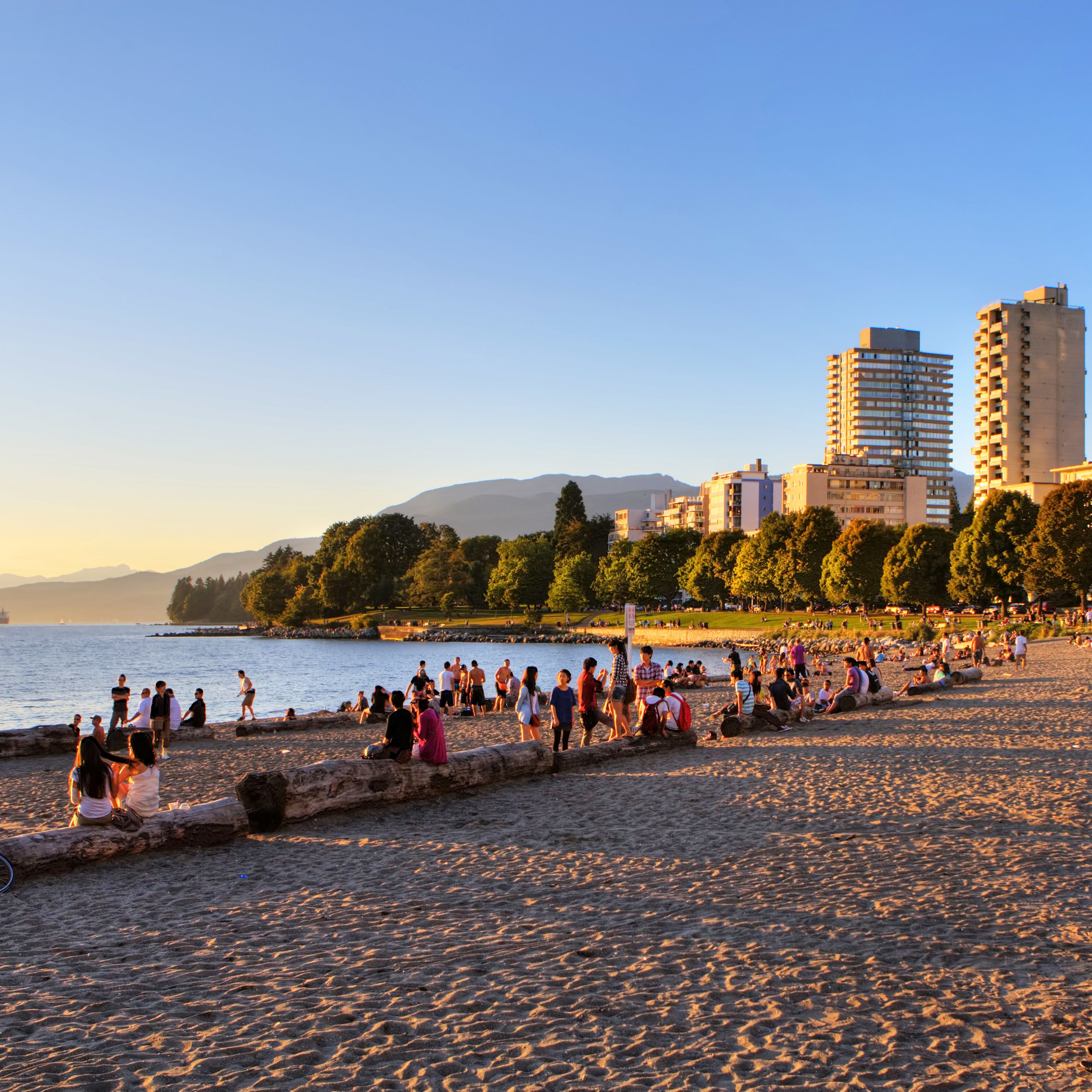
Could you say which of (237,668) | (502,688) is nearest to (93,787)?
(502,688)

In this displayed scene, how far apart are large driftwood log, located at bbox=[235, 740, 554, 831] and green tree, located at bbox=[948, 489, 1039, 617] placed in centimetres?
7101

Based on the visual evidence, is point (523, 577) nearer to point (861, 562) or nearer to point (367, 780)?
point (861, 562)

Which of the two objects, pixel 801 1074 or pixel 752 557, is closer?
pixel 801 1074

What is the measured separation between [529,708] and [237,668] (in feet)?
225

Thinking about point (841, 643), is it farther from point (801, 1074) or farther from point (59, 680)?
point (801, 1074)

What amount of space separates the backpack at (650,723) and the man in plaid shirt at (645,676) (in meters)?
0.59

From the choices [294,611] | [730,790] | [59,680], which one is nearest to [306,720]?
[730,790]

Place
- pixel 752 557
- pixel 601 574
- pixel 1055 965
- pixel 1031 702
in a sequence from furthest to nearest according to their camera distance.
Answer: pixel 601 574
pixel 752 557
pixel 1031 702
pixel 1055 965

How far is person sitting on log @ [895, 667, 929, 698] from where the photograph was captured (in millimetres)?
30844

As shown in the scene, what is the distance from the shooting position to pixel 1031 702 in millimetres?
26484

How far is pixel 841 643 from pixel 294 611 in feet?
371

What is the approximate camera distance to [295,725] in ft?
91.0

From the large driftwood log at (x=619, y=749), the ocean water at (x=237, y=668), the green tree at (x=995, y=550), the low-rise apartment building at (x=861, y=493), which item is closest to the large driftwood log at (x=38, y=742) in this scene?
the large driftwood log at (x=619, y=749)

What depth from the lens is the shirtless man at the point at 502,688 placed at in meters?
31.5
